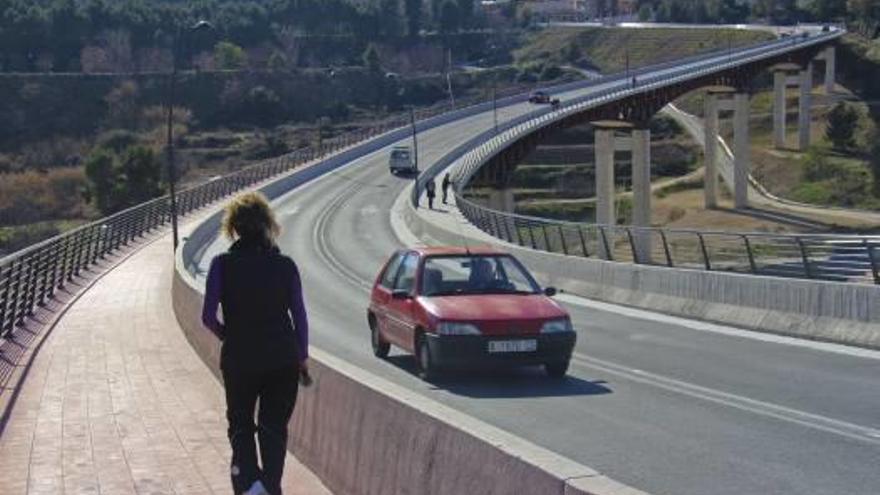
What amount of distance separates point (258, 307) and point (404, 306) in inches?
356

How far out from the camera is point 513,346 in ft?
50.5

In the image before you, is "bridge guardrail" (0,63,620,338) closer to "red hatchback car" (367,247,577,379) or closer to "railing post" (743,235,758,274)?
"red hatchback car" (367,247,577,379)

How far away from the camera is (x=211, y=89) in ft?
452

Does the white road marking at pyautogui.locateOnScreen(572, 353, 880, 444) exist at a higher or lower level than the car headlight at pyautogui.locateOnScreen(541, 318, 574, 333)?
lower

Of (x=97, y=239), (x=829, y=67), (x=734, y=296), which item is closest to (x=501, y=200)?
(x=97, y=239)

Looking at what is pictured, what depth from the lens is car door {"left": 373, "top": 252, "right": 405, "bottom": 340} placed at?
17703mm

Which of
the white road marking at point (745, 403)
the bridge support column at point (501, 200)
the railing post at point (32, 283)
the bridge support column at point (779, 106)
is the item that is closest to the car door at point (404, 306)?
the white road marking at point (745, 403)

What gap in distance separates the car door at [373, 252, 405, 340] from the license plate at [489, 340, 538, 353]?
2.41 meters

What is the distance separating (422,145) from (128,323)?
74.3m

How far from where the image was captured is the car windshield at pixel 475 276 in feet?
54.1

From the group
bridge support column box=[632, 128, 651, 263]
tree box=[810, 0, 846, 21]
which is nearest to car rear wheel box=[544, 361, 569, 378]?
bridge support column box=[632, 128, 651, 263]

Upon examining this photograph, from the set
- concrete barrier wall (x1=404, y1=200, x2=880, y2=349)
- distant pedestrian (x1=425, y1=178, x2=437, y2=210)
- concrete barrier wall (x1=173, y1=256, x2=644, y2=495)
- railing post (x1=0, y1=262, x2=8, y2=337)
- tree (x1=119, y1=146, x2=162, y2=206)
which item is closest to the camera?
concrete barrier wall (x1=173, y1=256, x2=644, y2=495)

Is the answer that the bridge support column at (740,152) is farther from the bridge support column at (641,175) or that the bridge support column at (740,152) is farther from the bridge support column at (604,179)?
the bridge support column at (604,179)

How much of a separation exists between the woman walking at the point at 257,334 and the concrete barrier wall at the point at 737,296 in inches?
442
